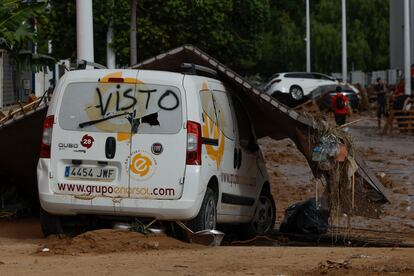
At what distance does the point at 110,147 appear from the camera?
34.8 feet

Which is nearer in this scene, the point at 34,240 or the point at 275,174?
the point at 34,240

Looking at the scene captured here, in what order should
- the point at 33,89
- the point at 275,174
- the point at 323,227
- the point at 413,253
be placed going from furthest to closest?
the point at 33,89 → the point at 275,174 → the point at 323,227 → the point at 413,253

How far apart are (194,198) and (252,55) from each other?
132 feet

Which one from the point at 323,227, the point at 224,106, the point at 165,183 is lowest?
the point at 323,227

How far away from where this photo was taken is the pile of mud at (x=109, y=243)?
33.4 feet

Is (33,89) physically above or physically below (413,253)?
above

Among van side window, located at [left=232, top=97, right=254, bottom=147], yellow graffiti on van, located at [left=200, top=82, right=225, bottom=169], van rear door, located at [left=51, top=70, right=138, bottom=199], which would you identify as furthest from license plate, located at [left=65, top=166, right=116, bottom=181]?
van side window, located at [left=232, top=97, right=254, bottom=147]

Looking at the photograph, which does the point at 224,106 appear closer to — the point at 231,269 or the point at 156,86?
the point at 156,86

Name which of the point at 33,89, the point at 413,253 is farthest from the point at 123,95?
the point at 33,89

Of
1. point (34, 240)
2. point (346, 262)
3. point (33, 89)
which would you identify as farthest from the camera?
point (33, 89)

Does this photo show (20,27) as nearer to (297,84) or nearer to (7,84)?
(7,84)

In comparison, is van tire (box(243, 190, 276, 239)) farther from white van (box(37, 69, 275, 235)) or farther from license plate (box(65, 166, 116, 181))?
license plate (box(65, 166, 116, 181))

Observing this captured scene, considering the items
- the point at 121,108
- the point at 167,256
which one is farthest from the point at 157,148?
the point at 167,256

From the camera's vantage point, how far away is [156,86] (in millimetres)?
10711
